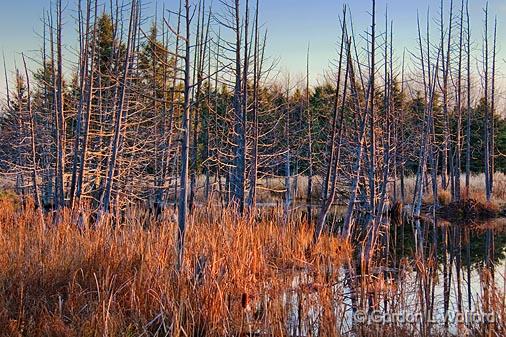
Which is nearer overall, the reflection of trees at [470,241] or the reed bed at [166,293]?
the reed bed at [166,293]

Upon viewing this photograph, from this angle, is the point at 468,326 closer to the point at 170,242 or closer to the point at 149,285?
the point at 149,285

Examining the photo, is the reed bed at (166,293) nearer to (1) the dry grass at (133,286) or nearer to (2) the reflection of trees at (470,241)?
(1) the dry grass at (133,286)

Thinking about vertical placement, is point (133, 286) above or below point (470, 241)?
above

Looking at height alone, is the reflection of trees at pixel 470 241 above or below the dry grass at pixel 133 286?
below

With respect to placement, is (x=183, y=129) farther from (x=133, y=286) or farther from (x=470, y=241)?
(x=470, y=241)

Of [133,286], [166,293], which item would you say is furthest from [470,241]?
[133,286]

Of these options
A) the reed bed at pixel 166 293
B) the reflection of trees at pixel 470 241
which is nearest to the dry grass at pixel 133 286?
the reed bed at pixel 166 293

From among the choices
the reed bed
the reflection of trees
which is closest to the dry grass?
the reed bed

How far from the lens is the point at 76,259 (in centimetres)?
475

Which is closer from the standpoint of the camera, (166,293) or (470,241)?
(166,293)

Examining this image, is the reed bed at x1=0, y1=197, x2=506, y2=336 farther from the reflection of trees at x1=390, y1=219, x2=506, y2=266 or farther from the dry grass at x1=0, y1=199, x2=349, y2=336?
the reflection of trees at x1=390, y1=219, x2=506, y2=266

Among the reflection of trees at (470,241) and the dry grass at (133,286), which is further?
the reflection of trees at (470,241)

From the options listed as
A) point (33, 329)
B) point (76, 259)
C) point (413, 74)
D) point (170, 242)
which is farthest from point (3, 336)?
point (413, 74)

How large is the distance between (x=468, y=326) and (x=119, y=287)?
2727 millimetres
